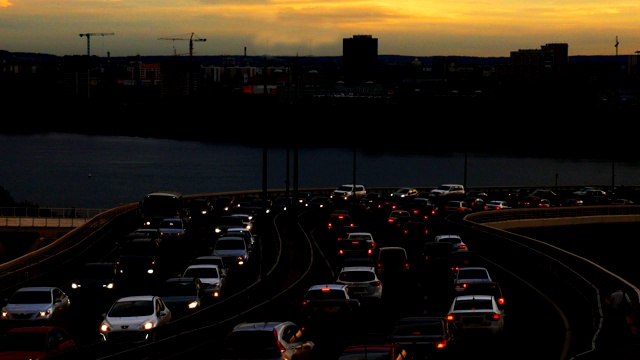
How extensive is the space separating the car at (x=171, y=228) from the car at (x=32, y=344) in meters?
27.1

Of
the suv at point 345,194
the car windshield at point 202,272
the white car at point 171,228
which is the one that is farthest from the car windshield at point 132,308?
the suv at point 345,194

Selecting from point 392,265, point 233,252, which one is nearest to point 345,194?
point 233,252

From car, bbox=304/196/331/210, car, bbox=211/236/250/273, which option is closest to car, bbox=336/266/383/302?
car, bbox=211/236/250/273

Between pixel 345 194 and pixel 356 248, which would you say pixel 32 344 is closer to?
pixel 356 248

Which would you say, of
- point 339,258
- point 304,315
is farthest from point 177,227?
point 304,315

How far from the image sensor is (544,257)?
116ft

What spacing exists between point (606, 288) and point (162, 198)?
26142mm

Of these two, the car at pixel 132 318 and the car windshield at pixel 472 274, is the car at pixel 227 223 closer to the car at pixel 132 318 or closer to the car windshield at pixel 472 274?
the car windshield at pixel 472 274

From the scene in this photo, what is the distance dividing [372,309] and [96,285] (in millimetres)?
7322

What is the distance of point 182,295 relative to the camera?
26.0m

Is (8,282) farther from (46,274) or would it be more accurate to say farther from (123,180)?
(123,180)

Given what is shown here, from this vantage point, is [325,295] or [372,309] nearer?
[325,295]

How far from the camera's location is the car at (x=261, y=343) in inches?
636

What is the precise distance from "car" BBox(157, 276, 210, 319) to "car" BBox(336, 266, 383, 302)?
3.77 metres
